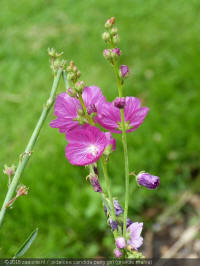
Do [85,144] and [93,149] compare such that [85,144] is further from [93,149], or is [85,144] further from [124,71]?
[124,71]

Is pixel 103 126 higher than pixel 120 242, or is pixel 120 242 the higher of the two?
pixel 103 126

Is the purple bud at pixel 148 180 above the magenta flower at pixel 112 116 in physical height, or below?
below

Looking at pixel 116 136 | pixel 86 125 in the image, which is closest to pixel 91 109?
pixel 86 125

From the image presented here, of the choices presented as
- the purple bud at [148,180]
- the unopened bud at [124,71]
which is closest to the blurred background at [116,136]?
the purple bud at [148,180]

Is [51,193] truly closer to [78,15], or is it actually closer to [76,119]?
[76,119]

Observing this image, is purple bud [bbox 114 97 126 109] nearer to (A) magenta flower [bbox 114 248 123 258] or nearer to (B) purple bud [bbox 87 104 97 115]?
(B) purple bud [bbox 87 104 97 115]

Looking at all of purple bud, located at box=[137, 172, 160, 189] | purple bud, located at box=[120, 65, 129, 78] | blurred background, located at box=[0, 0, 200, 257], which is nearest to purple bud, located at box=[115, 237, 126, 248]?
purple bud, located at box=[137, 172, 160, 189]

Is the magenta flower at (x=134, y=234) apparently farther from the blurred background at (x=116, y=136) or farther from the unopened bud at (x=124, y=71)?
the blurred background at (x=116, y=136)
